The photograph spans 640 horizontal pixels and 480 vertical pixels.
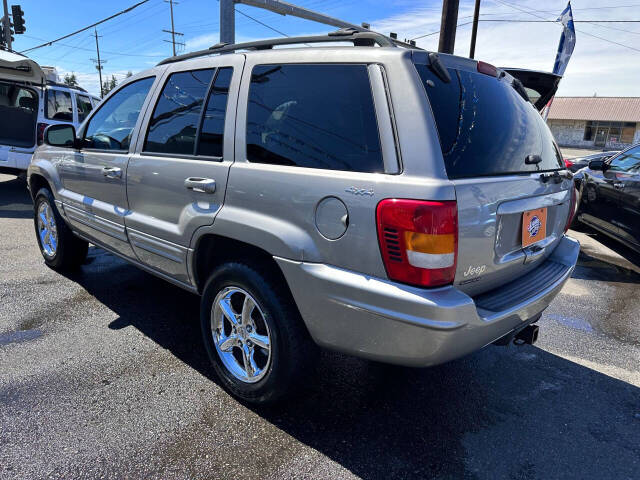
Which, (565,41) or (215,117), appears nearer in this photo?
(215,117)

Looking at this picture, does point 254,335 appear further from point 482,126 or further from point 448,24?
point 448,24

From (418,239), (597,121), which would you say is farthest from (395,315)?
(597,121)

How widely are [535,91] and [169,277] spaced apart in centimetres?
497

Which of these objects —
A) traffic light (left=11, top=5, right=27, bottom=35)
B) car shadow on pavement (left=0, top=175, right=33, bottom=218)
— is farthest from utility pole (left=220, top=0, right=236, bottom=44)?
traffic light (left=11, top=5, right=27, bottom=35)

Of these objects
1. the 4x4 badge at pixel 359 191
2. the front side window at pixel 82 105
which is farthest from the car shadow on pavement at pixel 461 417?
the front side window at pixel 82 105

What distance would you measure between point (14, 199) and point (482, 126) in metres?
9.05

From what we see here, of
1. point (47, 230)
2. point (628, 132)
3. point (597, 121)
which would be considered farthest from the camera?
point (597, 121)

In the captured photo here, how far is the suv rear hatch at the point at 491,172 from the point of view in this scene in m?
1.96

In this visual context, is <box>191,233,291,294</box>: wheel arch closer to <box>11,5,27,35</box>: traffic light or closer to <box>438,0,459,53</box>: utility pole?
<box>438,0,459,53</box>: utility pole

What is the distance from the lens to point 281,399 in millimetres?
2418

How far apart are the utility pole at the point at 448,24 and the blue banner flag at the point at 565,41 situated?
9.56 ft

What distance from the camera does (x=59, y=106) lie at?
905 centimetres

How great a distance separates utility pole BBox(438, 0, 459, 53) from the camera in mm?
10773

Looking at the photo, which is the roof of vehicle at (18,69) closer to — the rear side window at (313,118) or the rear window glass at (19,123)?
the rear window glass at (19,123)
